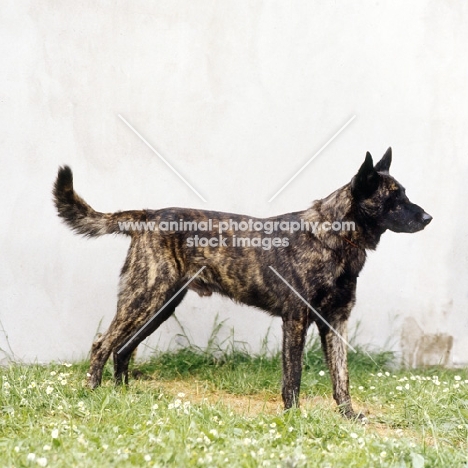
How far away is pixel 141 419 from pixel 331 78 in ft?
10.9

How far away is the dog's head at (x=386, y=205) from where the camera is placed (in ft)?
14.5

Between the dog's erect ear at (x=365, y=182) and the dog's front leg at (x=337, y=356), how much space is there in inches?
33.6

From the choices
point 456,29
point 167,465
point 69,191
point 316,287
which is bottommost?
point 167,465

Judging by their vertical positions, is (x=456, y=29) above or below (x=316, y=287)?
above

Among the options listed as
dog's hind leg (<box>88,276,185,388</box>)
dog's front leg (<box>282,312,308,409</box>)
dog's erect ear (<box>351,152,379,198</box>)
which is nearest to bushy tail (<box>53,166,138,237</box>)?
dog's hind leg (<box>88,276,185,388</box>)

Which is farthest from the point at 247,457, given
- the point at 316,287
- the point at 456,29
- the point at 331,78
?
the point at 456,29

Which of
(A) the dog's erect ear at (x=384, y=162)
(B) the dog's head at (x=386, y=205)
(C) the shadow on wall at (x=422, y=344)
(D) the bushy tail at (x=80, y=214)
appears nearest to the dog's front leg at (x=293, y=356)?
(B) the dog's head at (x=386, y=205)

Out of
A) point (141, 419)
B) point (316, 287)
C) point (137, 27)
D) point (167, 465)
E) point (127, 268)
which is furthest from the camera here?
point (137, 27)

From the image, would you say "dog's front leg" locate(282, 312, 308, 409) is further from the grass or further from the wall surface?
the wall surface

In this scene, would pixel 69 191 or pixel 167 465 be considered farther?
pixel 69 191

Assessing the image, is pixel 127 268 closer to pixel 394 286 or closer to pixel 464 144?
pixel 394 286

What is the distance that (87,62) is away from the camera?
18.2 ft

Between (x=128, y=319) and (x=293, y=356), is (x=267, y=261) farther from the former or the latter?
(x=128, y=319)

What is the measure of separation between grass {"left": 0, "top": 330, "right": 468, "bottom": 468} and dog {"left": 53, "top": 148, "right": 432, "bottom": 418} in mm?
377
